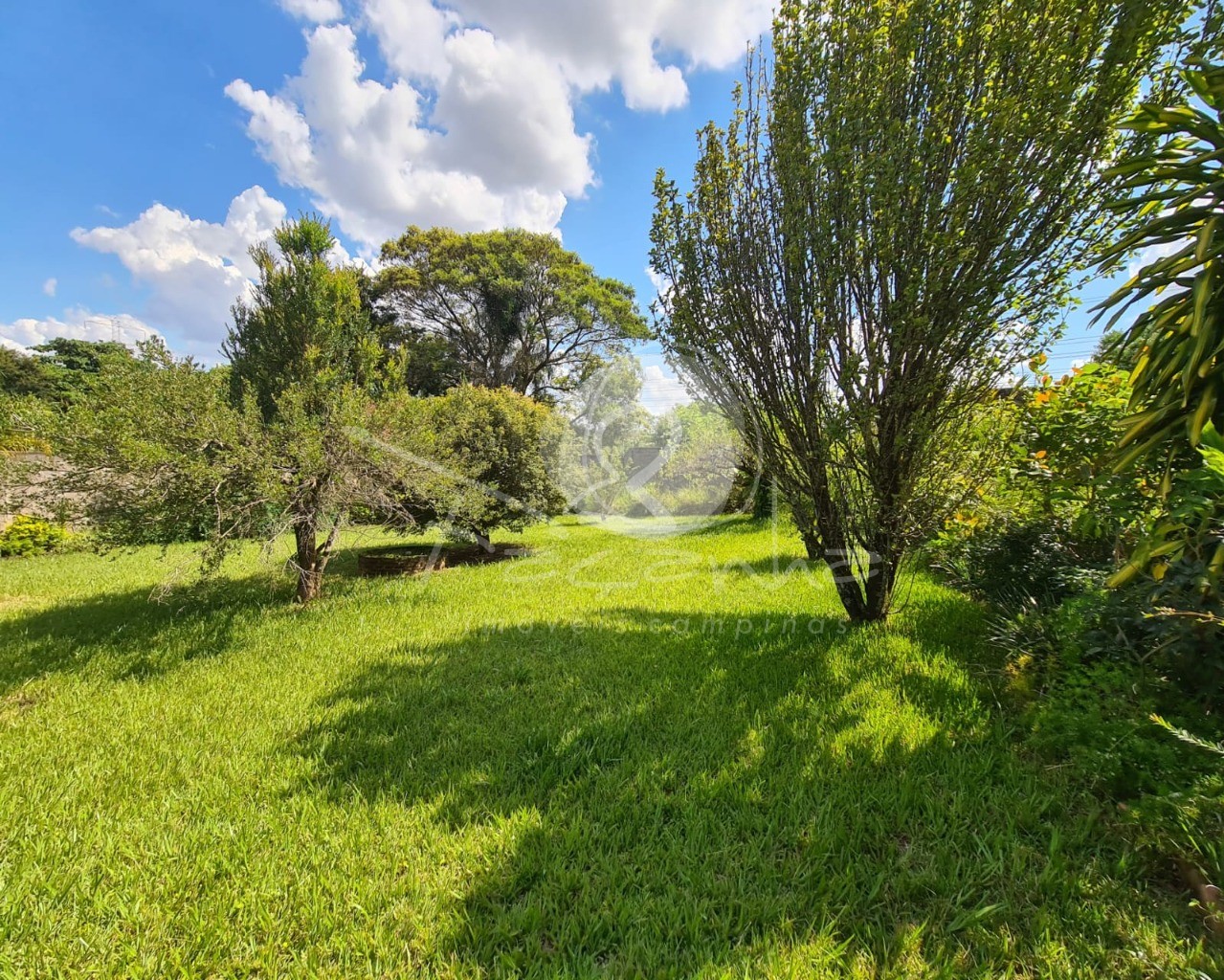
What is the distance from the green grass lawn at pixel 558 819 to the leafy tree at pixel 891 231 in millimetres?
1473

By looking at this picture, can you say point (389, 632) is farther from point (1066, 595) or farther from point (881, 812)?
point (1066, 595)

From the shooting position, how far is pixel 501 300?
66.6 ft

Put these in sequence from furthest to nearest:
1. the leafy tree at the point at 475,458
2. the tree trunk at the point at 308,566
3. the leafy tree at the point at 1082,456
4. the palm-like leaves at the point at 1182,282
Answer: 1. the leafy tree at the point at 475,458
2. the tree trunk at the point at 308,566
3. the leafy tree at the point at 1082,456
4. the palm-like leaves at the point at 1182,282

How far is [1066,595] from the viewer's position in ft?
11.2

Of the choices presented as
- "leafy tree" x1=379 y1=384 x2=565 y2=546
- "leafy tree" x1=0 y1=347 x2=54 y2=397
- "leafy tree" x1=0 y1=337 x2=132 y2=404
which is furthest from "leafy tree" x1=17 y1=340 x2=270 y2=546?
"leafy tree" x1=0 y1=347 x2=54 y2=397

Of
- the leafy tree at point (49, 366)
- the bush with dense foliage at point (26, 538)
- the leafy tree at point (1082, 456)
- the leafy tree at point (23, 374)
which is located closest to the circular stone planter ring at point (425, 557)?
the bush with dense foliage at point (26, 538)

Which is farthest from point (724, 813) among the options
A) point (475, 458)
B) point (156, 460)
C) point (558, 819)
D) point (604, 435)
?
point (604, 435)

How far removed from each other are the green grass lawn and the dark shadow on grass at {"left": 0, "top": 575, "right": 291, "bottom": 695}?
0.07m

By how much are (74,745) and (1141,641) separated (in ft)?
19.0

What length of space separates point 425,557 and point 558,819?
7785 millimetres

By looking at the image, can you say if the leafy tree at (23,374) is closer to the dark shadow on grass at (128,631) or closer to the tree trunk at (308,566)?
the dark shadow on grass at (128,631)

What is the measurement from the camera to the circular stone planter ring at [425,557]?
8.47 m

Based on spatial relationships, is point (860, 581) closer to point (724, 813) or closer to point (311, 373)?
point (724, 813)

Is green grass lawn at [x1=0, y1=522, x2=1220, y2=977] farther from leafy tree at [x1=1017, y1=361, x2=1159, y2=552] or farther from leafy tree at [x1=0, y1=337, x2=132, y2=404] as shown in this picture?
leafy tree at [x1=0, y1=337, x2=132, y2=404]
